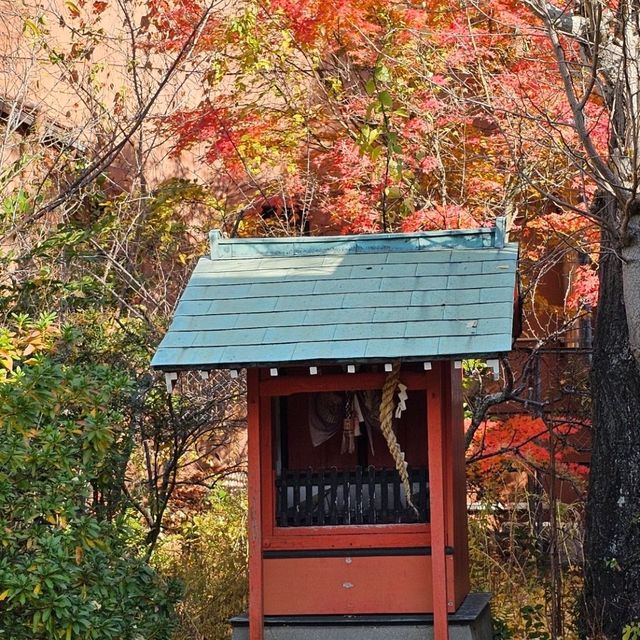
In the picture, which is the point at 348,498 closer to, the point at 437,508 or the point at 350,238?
the point at 437,508

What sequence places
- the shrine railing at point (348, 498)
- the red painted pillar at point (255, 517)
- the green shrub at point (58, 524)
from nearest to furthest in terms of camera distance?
the green shrub at point (58, 524)
the red painted pillar at point (255, 517)
the shrine railing at point (348, 498)

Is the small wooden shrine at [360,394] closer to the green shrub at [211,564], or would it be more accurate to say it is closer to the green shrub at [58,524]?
the green shrub at [58,524]

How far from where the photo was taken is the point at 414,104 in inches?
508

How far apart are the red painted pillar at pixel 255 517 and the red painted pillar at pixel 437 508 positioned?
4.40 feet

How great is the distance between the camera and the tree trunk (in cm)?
1052

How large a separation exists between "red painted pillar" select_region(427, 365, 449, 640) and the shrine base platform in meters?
0.14

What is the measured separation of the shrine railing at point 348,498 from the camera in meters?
8.80

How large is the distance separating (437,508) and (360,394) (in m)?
1.31

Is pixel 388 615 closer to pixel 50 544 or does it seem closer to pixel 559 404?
pixel 50 544

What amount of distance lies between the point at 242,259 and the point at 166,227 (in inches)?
179

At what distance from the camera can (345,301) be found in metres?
8.70

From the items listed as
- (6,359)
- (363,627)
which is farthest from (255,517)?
(6,359)

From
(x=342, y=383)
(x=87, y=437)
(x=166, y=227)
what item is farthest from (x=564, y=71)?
(x=166, y=227)

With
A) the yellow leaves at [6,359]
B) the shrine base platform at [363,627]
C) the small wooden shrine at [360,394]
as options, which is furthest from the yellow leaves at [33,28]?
the shrine base platform at [363,627]
